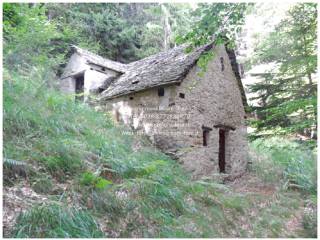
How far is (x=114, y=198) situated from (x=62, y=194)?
0.81m

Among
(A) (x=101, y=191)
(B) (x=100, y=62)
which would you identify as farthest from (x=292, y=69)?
(B) (x=100, y=62)

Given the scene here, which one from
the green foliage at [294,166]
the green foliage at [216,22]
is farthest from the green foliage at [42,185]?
the green foliage at [294,166]

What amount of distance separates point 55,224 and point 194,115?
6160 millimetres

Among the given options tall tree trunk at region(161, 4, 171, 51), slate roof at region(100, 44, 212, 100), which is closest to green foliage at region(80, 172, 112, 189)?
slate roof at region(100, 44, 212, 100)

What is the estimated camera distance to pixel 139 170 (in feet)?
19.9

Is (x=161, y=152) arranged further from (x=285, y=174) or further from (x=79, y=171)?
(x=285, y=174)

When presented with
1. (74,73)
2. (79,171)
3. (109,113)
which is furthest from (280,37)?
(74,73)

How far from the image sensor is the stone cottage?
29.5ft

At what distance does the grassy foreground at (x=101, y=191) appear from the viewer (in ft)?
13.9

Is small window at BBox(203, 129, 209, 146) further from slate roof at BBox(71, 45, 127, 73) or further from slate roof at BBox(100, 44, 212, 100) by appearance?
slate roof at BBox(71, 45, 127, 73)

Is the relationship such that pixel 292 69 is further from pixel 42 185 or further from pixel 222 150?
pixel 42 185

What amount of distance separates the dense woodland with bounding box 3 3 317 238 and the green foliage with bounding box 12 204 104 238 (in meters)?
0.01

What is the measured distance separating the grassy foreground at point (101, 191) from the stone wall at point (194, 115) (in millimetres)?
775

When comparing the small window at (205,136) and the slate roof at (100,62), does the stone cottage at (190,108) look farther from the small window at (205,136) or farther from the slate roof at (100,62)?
the slate roof at (100,62)
